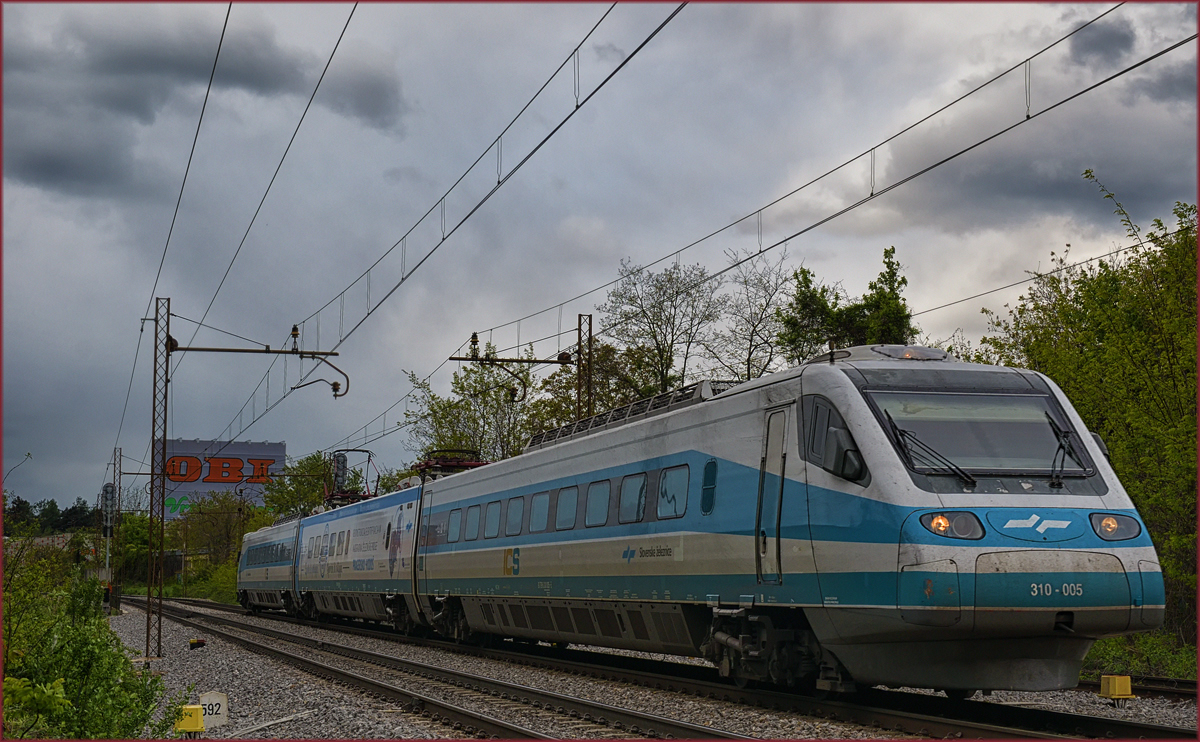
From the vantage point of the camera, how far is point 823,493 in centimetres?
1141

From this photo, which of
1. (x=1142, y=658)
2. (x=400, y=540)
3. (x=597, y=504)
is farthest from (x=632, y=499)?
(x=400, y=540)

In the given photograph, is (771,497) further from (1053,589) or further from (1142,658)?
(1142,658)

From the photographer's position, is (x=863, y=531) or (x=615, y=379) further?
(x=615, y=379)

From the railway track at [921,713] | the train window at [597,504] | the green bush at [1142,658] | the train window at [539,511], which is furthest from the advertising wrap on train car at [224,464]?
the railway track at [921,713]

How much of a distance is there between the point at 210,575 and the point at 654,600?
78.0 metres

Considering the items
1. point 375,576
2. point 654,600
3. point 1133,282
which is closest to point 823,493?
point 654,600

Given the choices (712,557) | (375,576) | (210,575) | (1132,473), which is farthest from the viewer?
(210,575)

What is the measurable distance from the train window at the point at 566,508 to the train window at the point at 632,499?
158cm

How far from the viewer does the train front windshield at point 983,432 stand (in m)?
10.9

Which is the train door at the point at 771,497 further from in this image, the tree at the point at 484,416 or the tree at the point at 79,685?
the tree at the point at 484,416

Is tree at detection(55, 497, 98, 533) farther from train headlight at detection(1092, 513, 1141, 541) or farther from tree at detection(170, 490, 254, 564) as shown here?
train headlight at detection(1092, 513, 1141, 541)

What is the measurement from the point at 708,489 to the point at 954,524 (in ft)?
12.9

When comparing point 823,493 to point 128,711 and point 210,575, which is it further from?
point 210,575

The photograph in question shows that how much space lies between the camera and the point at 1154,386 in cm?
1862
